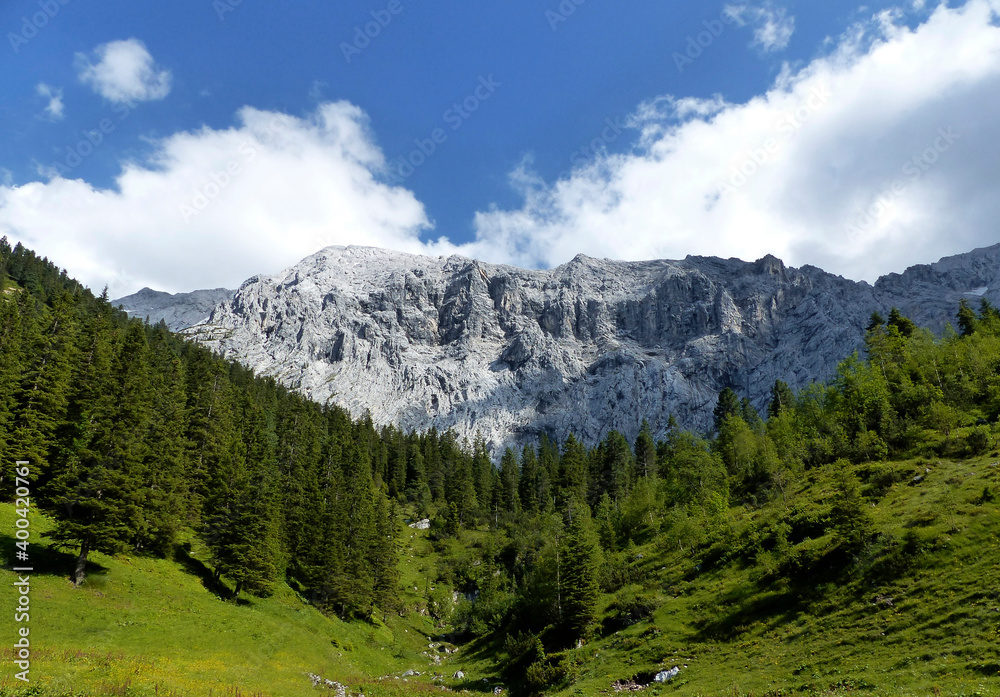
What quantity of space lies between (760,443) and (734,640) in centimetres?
5071

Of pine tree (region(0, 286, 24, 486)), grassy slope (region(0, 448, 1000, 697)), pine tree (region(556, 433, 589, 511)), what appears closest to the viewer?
grassy slope (region(0, 448, 1000, 697))

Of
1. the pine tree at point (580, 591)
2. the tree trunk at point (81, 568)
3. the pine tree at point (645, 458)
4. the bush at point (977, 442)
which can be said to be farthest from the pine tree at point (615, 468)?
the tree trunk at point (81, 568)

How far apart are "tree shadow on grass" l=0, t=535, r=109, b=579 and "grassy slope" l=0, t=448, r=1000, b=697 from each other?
21 cm

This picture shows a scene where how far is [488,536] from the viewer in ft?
357

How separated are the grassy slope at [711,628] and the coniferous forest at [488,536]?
5.34 ft

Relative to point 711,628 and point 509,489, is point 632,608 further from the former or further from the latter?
point 509,489

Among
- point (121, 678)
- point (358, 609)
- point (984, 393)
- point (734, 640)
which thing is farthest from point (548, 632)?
point (984, 393)

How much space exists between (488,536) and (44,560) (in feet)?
268

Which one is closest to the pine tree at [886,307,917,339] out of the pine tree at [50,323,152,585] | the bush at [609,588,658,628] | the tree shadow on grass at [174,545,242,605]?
the bush at [609,588,658,628]

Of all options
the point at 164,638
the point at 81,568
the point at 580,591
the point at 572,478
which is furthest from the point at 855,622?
the point at 572,478

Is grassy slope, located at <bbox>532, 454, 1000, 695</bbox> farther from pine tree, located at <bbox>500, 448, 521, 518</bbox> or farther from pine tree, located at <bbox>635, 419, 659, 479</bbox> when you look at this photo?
pine tree, located at <bbox>500, 448, 521, 518</bbox>

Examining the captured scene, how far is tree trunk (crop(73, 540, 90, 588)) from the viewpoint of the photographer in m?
36.7

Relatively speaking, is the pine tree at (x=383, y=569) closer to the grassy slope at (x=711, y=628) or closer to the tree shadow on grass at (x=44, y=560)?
the grassy slope at (x=711, y=628)

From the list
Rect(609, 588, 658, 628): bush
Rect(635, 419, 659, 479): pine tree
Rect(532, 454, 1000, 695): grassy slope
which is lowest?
Rect(609, 588, 658, 628): bush
